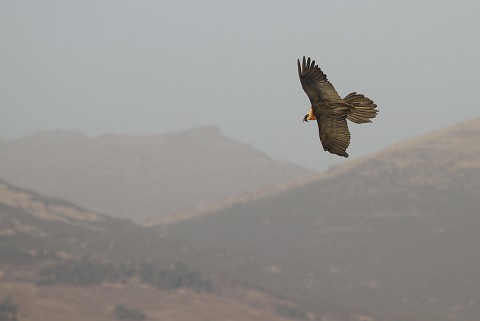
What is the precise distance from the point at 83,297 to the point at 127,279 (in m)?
10.1

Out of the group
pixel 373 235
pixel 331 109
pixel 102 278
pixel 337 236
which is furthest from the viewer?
pixel 337 236

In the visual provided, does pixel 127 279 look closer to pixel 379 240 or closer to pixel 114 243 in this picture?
pixel 114 243

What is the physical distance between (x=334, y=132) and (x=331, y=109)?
39 centimetres

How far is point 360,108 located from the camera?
9.87m

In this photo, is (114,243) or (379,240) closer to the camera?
(114,243)

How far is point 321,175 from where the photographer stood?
152 m

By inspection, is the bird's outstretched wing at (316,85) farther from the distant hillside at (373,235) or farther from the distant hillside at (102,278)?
the distant hillside at (373,235)

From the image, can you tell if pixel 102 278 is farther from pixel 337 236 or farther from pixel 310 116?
pixel 310 116

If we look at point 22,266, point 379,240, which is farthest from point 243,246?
point 22,266

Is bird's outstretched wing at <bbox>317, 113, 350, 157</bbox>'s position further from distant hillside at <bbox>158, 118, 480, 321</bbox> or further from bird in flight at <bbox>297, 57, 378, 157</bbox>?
distant hillside at <bbox>158, 118, 480, 321</bbox>

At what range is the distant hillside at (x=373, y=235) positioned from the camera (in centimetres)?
9856

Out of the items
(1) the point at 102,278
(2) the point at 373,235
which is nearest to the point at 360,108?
(1) the point at 102,278

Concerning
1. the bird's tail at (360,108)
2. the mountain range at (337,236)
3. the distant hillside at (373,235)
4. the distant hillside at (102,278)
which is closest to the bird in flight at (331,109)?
the bird's tail at (360,108)

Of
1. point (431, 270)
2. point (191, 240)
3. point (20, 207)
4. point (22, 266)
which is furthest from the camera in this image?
point (191, 240)
